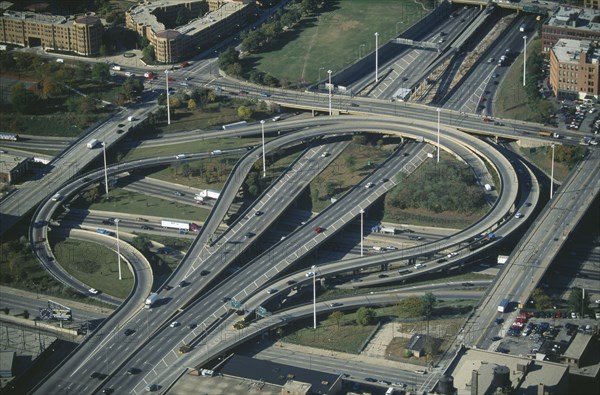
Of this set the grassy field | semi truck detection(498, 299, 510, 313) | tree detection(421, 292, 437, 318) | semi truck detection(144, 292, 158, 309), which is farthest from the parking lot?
semi truck detection(144, 292, 158, 309)

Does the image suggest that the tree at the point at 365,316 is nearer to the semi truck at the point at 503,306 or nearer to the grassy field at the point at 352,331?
the grassy field at the point at 352,331

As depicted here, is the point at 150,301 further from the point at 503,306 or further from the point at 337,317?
the point at 503,306

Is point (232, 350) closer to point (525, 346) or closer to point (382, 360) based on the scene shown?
point (382, 360)

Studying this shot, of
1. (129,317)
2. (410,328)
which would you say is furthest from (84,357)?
(410,328)

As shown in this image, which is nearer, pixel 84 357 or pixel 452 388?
pixel 452 388

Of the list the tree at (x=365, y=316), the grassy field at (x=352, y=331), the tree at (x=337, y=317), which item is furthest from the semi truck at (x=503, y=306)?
the tree at (x=337, y=317)

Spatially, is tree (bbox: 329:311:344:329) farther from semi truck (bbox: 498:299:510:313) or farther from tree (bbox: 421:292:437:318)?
semi truck (bbox: 498:299:510:313)
